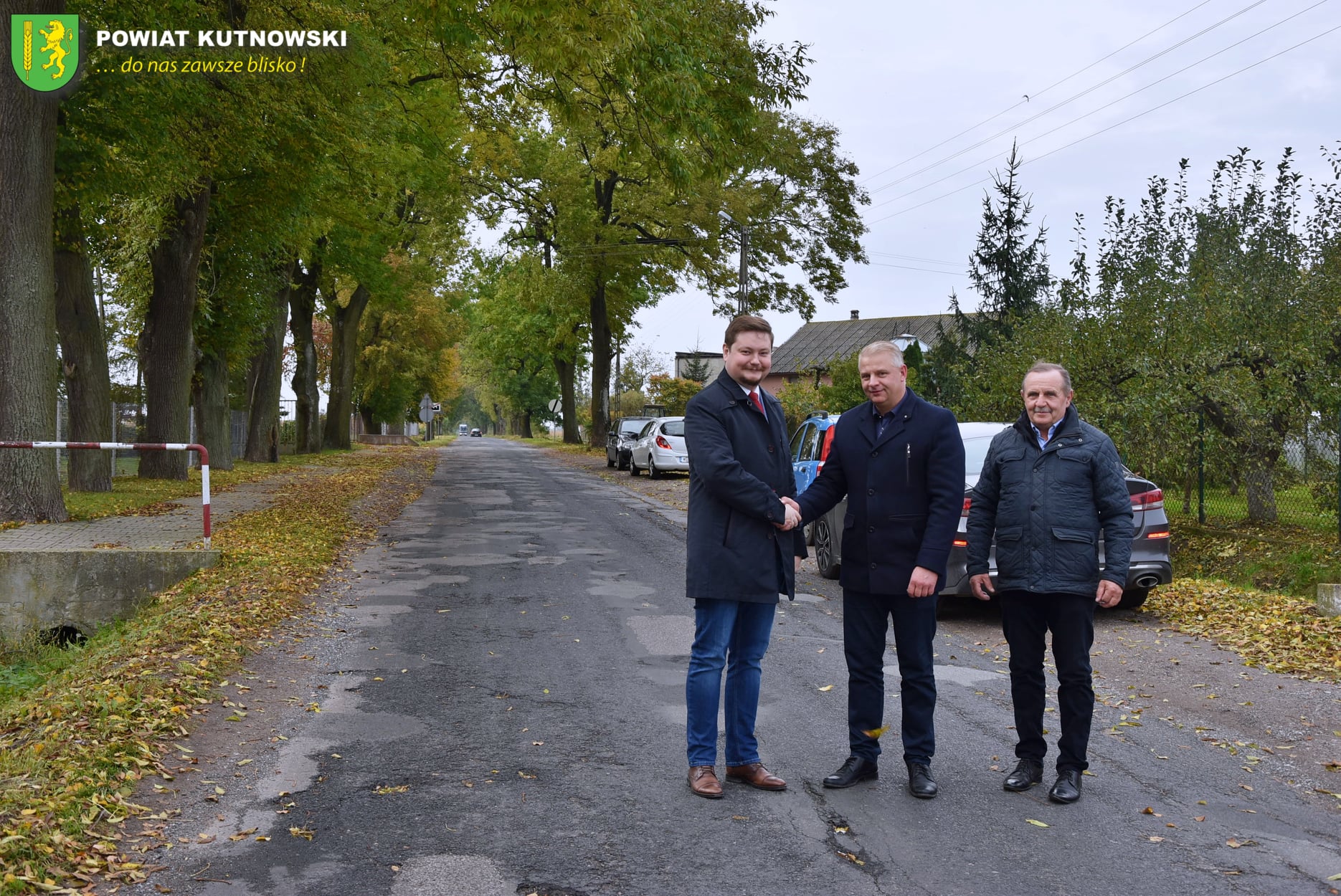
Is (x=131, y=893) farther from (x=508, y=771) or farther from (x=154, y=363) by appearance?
(x=154, y=363)

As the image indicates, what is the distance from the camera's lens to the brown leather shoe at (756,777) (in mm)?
4648

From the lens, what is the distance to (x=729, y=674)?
484 centimetres

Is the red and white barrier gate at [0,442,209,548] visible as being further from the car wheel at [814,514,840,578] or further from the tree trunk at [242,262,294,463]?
the tree trunk at [242,262,294,463]

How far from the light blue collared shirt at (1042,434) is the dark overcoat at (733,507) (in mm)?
1161

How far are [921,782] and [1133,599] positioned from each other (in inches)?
220

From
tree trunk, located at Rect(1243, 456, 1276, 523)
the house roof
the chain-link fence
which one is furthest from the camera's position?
the house roof

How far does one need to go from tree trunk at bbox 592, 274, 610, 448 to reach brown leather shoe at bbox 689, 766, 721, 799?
3560 centimetres

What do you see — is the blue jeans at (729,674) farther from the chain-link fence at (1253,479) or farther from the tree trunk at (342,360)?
the tree trunk at (342,360)

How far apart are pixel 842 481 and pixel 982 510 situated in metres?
0.65

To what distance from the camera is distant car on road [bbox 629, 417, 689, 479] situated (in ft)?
93.4

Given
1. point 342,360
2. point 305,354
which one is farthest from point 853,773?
point 342,360

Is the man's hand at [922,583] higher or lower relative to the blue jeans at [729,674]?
higher

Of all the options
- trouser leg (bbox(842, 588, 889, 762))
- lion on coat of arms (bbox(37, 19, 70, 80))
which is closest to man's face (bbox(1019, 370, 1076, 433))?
trouser leg (bbox(842, 588, 889, 762))

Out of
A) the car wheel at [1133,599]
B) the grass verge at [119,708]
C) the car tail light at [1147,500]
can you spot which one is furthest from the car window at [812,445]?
the grass verge at [119,708]
